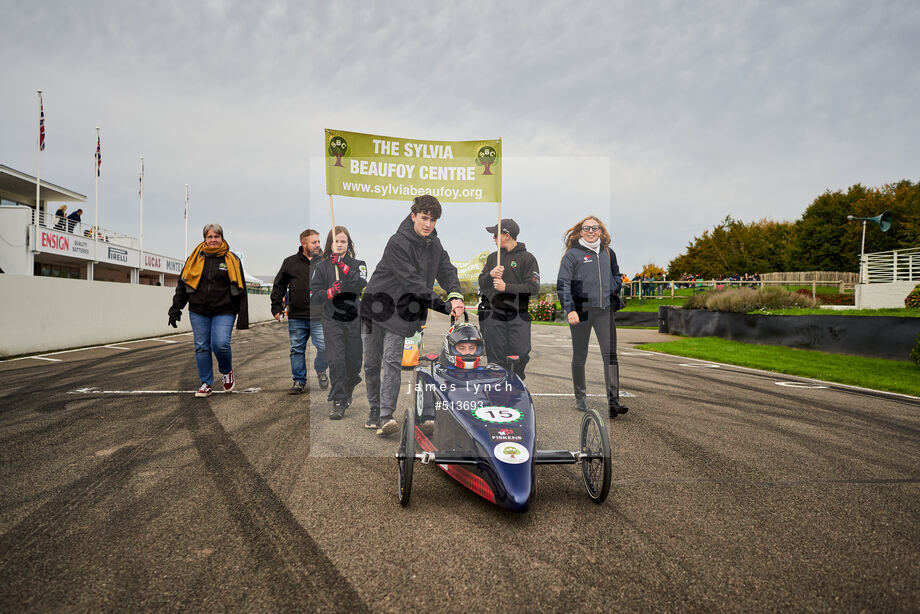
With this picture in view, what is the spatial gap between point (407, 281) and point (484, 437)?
168 cm

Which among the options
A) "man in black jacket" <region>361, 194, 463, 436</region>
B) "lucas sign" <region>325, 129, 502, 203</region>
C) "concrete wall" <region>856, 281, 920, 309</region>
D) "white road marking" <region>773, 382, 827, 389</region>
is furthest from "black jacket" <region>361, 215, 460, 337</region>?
"concrete wall" <region>856, 281, 920, 309</region>

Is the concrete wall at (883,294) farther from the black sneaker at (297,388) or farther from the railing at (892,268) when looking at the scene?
the black sneaker at (297,388)

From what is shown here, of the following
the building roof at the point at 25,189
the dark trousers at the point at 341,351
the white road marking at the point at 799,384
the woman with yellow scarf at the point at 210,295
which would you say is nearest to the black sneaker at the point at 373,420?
the dark trousers at the point at 341,351

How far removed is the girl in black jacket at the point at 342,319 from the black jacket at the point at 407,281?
711mm

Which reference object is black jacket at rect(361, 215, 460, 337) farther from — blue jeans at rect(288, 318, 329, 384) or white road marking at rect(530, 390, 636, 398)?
white road marking at rect(530, 390, 636, 398)

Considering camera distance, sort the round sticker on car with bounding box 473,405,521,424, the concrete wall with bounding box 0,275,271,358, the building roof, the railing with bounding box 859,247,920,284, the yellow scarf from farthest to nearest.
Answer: the building roof → the railing with bounding box 859,247,920,284 → the concrete wall with bounding box 0,275,271,358 → the yellow scarf → the round sticker on car with bounding box 473,405,521,424

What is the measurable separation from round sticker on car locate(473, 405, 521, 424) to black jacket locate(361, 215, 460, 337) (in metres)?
1.16

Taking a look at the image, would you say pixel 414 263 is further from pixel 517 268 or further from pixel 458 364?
pixel 517 268

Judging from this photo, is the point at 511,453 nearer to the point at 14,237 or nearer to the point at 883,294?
the point at 883,294

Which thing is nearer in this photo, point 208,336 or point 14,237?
point 208,336

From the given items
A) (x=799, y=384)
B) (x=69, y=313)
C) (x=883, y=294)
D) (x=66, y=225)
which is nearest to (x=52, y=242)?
(x=66, y=225)

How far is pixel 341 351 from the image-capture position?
5.19 metres

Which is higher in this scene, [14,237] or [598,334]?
[14,237]

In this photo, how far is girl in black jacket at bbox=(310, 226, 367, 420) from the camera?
5145mm
